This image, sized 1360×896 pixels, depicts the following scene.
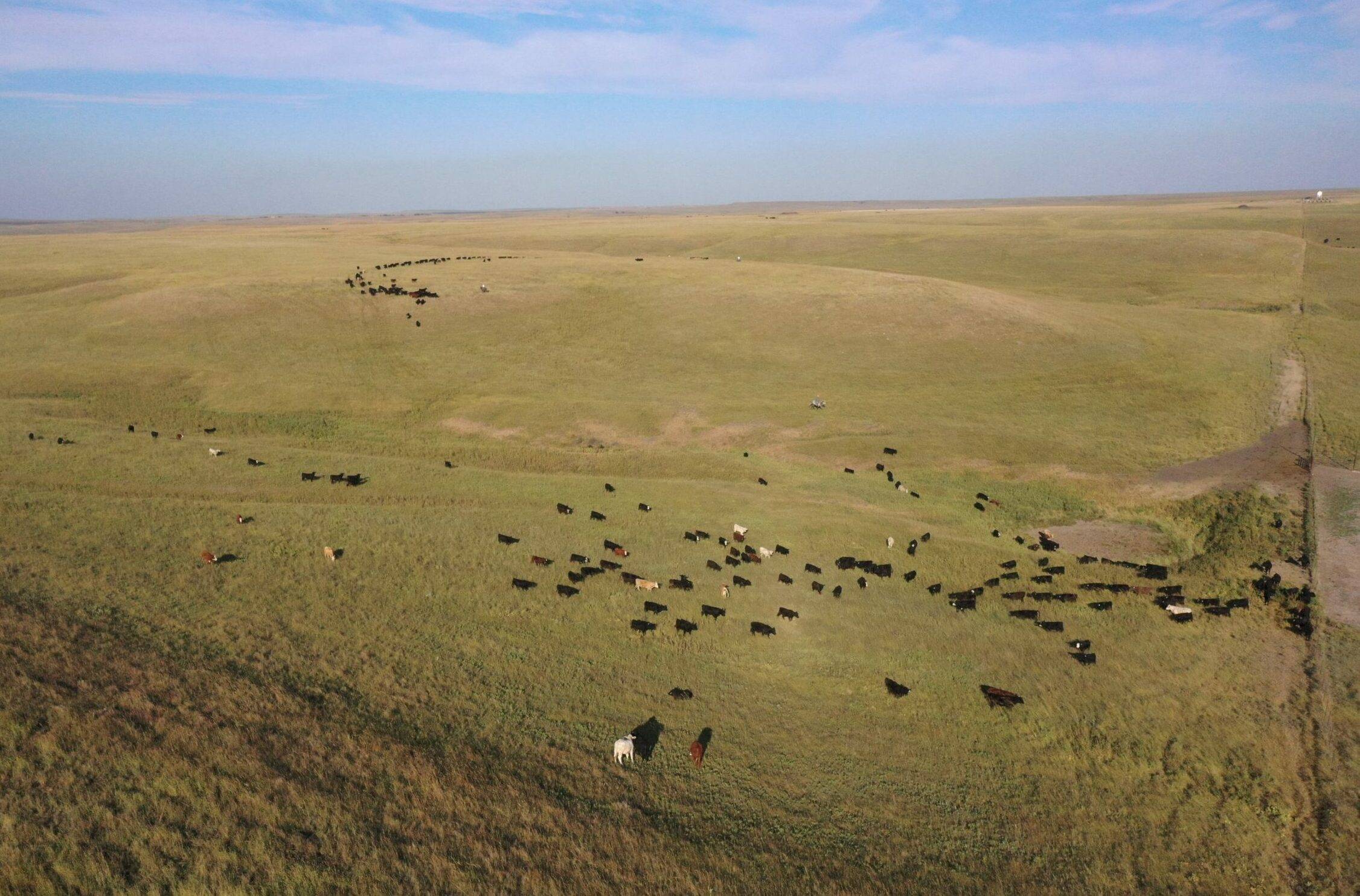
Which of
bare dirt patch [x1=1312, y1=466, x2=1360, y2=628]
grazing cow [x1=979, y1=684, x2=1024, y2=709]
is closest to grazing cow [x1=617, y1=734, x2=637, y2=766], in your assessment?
grazing cow [x1=979, y1=684, x2=1024, y2=709]

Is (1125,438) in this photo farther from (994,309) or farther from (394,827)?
(394,827)

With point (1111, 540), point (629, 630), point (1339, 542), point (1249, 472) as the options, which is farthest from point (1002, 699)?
point (1249, 472)

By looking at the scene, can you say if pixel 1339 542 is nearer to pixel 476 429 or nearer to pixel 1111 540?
pixel 1111 540

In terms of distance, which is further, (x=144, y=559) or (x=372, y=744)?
(x=144, y=559)

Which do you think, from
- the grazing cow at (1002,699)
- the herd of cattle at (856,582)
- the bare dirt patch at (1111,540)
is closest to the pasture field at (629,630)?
the grazing cow at (1002,699)

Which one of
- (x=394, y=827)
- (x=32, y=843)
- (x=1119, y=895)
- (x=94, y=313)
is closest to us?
(x=32, y=843)

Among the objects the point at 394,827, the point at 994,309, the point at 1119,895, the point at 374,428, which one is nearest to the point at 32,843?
the point at 394,827
